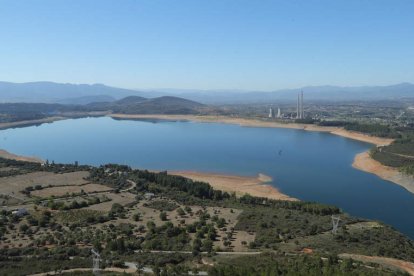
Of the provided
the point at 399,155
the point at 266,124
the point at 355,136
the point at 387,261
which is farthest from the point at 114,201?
the point at 266,124

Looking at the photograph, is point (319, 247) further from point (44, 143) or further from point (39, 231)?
point (44, 143)

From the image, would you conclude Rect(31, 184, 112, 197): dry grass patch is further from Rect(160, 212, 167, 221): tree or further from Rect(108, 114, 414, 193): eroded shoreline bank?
Rect(108, 114, 414, 193): eroded shoreline bank

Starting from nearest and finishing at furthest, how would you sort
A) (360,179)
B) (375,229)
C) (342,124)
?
(375,229) → (360,179) → (342,124)

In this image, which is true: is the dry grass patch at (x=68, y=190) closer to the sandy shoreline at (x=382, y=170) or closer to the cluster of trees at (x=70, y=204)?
the cluster of trees at (x=70, y=204)

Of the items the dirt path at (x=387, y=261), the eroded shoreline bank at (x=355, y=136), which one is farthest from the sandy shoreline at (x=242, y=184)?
the dirt path at (x=387, y=261)

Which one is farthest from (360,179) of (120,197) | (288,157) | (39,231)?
(39,231)

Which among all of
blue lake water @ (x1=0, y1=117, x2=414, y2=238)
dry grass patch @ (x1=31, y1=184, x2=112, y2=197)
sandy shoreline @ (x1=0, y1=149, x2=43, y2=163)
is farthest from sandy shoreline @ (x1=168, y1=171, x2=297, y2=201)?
sandy shoreline @ (x1=0, y1=149, x2=43, y2=163)
